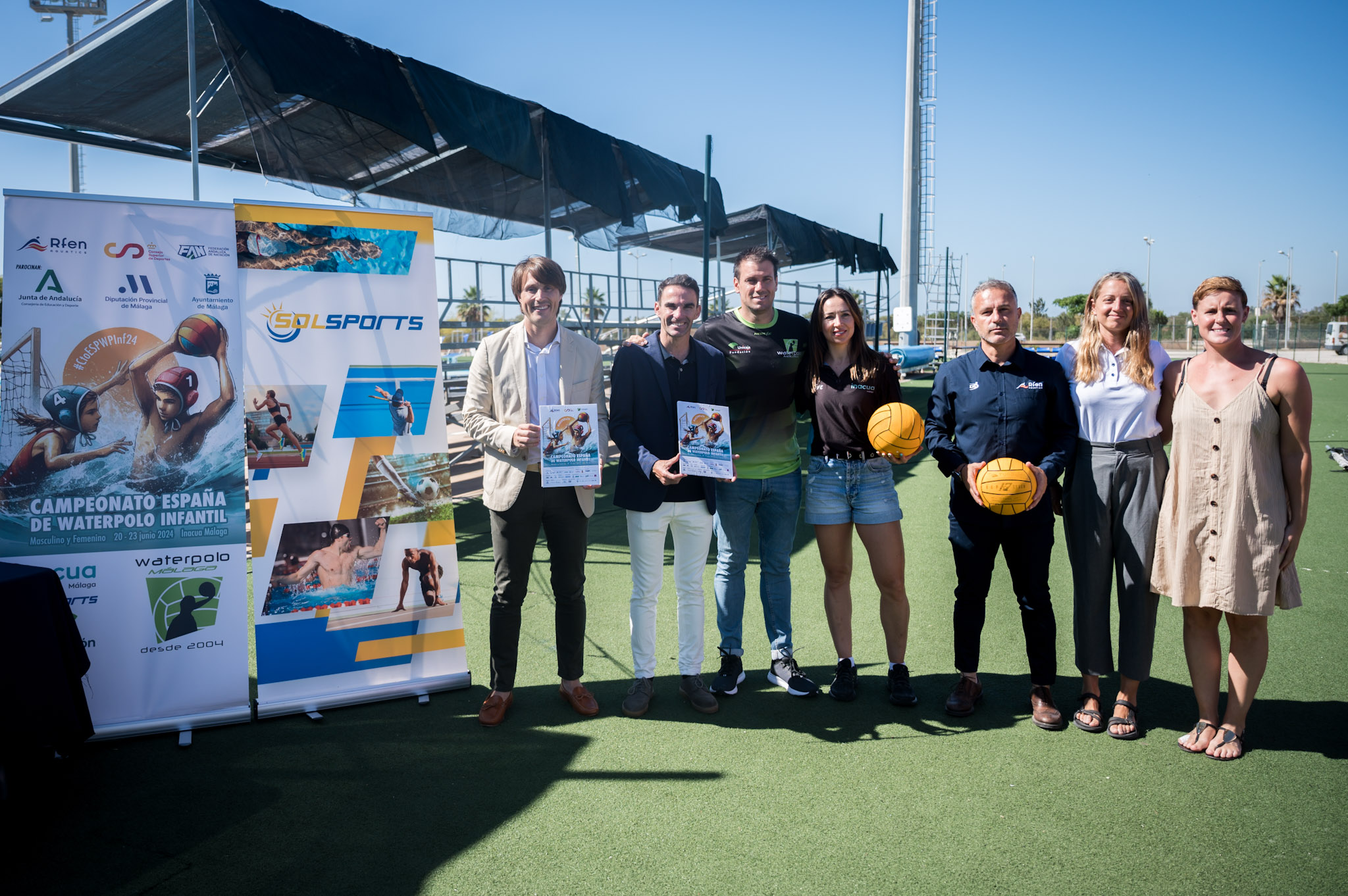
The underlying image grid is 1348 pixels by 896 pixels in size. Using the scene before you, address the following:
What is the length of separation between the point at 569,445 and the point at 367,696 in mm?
1536

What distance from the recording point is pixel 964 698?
3.44 m

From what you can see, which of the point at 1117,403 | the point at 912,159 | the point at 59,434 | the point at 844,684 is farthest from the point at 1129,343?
the point at 912,159

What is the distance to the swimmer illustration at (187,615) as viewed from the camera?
3.33 m

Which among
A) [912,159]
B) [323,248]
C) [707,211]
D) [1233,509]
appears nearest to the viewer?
[1233,509]

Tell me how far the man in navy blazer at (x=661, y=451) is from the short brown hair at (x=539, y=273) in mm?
414

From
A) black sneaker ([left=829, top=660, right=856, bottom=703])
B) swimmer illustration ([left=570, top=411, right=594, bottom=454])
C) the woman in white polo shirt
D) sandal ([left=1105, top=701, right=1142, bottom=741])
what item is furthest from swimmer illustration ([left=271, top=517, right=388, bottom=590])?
sandal ([left=1105, top=701, right=1142, bottom=741])

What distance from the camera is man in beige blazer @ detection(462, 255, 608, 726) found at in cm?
333

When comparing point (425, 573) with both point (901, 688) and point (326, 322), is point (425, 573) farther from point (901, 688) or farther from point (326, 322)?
point (901, 688)

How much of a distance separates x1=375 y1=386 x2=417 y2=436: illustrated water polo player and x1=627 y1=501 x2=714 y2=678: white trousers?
1126 millimetres

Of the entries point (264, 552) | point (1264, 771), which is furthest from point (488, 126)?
point (1264, 771)

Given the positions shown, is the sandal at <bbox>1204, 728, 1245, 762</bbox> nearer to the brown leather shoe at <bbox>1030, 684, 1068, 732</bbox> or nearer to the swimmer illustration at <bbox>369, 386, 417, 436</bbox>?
the brown leather shoe at <bbox>1030, 684, 1068, 732</bbox>

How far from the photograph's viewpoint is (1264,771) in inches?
115

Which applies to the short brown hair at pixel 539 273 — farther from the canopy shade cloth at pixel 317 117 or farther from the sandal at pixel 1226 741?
the canopy shade cloth at pixel 317 117

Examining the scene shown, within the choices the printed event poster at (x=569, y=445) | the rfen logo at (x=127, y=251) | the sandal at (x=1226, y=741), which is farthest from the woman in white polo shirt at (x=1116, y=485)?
the rfen logo at (x=127, y=251)
